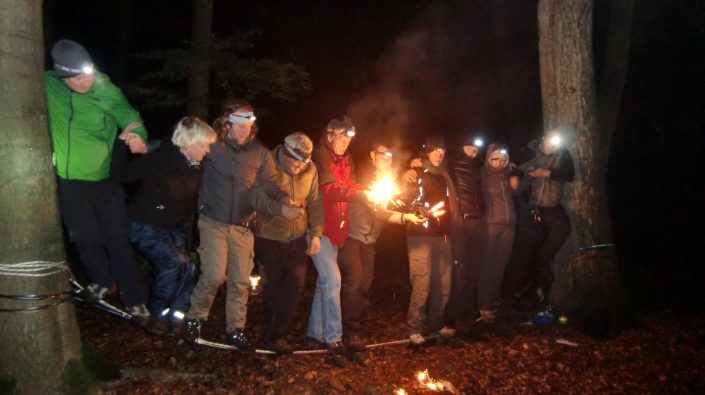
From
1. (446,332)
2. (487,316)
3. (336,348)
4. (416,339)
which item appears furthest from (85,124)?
(487,316)

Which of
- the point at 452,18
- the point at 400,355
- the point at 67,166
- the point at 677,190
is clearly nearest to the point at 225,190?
the point at 67,166

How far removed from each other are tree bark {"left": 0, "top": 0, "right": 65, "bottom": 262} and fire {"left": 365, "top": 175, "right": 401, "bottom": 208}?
349 centimetres

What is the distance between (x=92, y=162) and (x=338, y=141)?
266 cm

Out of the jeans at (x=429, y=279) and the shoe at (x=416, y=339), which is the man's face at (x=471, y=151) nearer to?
the jeans at (x=429, y=279)

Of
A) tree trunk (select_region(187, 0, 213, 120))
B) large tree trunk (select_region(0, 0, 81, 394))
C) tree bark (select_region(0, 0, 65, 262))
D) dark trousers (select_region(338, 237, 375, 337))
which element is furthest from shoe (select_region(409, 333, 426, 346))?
tree trunk (select_region(187, 0, 213, 120))

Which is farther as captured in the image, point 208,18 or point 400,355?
point 208,18

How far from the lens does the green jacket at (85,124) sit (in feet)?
16.9

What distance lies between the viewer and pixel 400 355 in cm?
711

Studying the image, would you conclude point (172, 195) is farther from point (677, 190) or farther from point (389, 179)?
point (677, 190)

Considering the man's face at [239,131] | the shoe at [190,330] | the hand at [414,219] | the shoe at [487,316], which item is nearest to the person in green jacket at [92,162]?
the shoe at [190,330]

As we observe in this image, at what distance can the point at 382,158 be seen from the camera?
7.18 metres

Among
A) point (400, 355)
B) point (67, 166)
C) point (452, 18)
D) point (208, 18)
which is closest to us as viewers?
point (67, 166)

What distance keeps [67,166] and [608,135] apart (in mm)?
10425

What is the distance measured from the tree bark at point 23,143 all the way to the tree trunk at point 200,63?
6.35m
